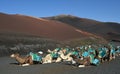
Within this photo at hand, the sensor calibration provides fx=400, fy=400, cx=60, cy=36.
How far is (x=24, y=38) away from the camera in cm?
4675

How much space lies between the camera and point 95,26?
128625 mm

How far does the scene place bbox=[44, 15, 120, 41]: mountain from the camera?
361ft

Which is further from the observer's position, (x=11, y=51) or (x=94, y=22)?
(x=94, y=22)

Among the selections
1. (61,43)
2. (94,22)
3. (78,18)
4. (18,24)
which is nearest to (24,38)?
(61,43)

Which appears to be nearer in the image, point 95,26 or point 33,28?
point 33,28

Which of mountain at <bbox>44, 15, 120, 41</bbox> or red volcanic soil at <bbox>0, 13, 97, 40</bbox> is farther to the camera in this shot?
mountain at <bbox>44, 15, 120, 41</bbox>

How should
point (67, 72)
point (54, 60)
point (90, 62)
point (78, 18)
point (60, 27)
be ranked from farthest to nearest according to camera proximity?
point (78, 18) < point (60, 27) < point (54, 60) < point (90, 62) < point (67, 72)

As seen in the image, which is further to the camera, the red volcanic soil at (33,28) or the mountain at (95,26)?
the mountain at (95,26)

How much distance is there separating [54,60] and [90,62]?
5177 millimetres

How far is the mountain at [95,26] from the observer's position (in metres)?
110

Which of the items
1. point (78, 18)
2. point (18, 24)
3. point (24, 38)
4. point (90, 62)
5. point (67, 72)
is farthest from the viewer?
point (78, 18)

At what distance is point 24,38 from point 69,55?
629 inches

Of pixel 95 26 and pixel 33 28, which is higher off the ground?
pixel 95 26

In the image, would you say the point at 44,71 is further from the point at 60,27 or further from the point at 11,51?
the point at 60,27
